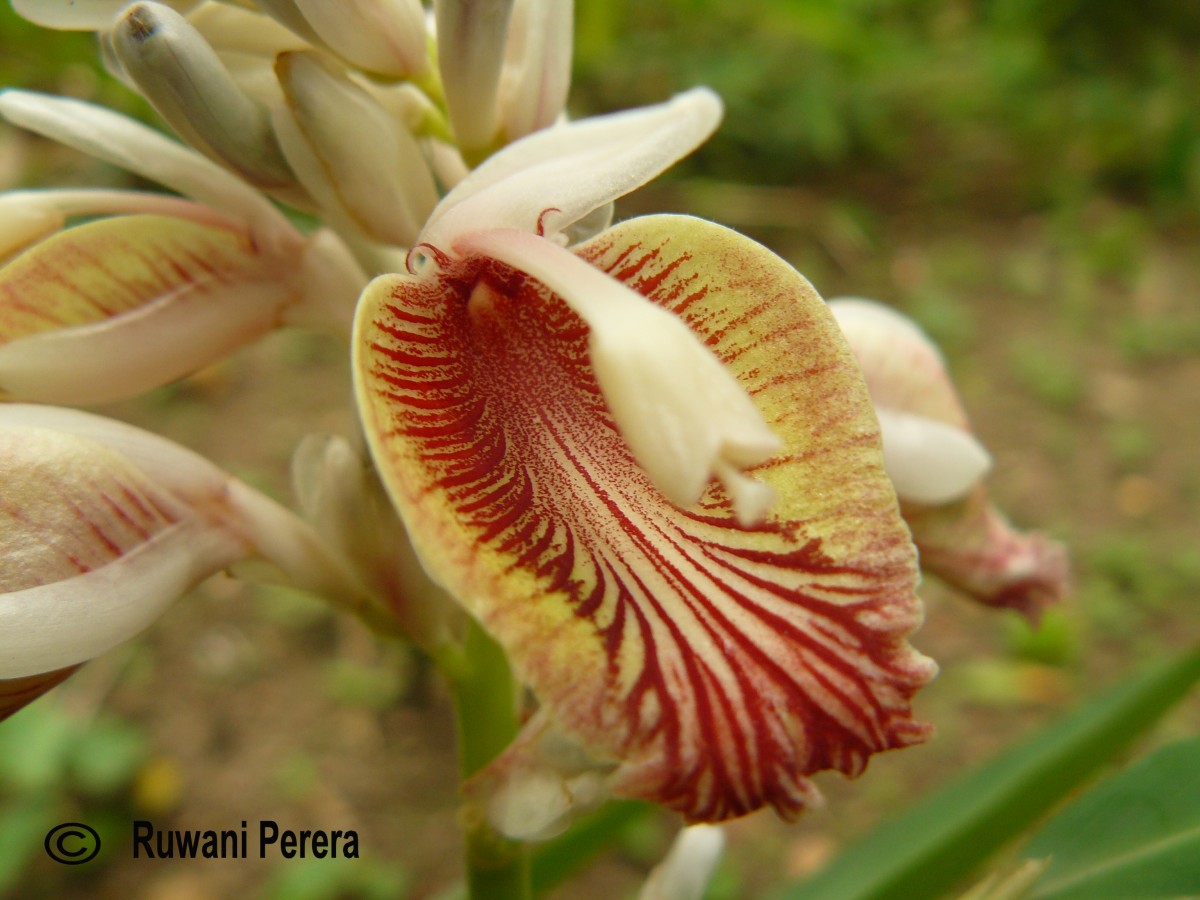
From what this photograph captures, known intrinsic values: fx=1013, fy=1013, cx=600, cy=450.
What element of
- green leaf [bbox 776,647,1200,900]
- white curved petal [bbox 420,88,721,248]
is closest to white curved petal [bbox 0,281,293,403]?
white curved petal [bbox 420,88,721,248]

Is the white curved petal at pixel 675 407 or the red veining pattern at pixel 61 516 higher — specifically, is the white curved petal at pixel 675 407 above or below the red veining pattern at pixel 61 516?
above

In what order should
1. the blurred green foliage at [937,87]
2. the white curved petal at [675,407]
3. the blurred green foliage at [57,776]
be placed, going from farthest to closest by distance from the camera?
the blurred green foliage at [937,87], the blurred green foliage at [57,776], the white curved petal at [675,407]

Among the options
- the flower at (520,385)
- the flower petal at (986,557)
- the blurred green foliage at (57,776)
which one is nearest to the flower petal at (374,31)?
the flower at (520,385)

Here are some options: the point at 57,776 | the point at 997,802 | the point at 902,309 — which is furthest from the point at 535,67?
the point at 902,309

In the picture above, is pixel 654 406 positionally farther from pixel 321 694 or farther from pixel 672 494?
pixel 321 694

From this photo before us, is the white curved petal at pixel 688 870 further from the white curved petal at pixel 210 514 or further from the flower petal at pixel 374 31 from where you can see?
the flower petal at pixel 374 31

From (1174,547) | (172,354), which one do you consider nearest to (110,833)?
(172,354)

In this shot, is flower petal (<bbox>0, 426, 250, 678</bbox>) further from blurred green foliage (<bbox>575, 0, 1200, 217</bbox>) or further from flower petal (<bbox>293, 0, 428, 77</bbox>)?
blurred green foliage (<bbox>575, 0, 1200, 217</bbox>)
